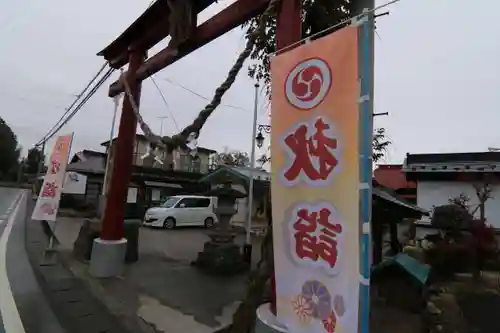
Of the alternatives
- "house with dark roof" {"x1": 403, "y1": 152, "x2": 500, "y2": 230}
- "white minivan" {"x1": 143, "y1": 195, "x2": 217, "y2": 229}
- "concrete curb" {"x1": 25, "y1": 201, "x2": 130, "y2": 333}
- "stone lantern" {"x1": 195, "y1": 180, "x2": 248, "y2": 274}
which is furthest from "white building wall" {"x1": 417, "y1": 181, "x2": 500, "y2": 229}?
"concrete curb" {"x1": 25, "y1": 201, "x2": 130, "y2": 333}

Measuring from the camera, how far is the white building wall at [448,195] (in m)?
12.7

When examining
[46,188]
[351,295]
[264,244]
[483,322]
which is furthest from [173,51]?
[483,322]

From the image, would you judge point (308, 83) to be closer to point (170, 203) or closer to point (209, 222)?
point (170, 203)

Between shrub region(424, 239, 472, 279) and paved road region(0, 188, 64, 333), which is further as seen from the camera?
shrub region(424, 239, 472, 279)

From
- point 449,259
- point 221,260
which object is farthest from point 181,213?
point 449,259

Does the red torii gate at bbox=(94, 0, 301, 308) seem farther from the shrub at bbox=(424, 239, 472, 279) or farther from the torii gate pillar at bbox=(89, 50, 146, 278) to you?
the shrub at bbox=(424, 239, 472, 279)

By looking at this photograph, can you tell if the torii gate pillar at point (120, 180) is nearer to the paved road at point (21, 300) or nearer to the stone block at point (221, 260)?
the paved road at point (21, 300)

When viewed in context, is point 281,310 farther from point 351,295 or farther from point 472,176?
point 472,176

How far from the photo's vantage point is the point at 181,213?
18031mm

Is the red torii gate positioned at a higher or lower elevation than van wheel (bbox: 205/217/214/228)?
higher

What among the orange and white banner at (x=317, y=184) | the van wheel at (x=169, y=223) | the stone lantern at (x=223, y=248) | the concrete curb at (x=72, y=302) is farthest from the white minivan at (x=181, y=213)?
the orange and white banner at (x=317, y=184)

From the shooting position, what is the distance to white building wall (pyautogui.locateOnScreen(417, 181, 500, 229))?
12734 millimetres

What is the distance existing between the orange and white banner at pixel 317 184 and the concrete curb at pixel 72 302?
2.86 meters

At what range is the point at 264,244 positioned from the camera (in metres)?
3.23
